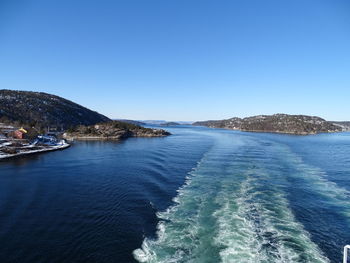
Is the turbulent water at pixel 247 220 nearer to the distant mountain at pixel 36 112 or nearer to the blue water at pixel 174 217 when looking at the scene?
the blue water at pixel 174 217

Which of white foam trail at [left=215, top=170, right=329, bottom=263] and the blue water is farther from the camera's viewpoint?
the blue water

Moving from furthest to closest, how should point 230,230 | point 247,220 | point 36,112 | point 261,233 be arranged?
point 36,112, point 247,220, point 230,230, point 261,233


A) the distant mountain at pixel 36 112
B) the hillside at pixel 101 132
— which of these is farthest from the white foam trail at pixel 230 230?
the distant mountain at pixel 36 112

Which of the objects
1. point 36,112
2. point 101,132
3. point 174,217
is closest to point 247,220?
point 174,217

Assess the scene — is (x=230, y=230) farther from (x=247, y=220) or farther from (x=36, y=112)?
(x=36, y=112)

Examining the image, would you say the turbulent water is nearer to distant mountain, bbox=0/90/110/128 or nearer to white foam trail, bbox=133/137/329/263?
white foam trail, bbox=133/137/329/263

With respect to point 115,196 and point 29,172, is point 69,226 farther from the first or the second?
point 29,172

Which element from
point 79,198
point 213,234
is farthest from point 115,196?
point 213,234

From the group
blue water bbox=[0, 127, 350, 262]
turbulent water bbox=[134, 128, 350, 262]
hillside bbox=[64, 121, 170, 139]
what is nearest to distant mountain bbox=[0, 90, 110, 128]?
hillside bbox=[64, 121, 170, 139]

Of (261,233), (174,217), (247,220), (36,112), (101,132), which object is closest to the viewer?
(261,233)
